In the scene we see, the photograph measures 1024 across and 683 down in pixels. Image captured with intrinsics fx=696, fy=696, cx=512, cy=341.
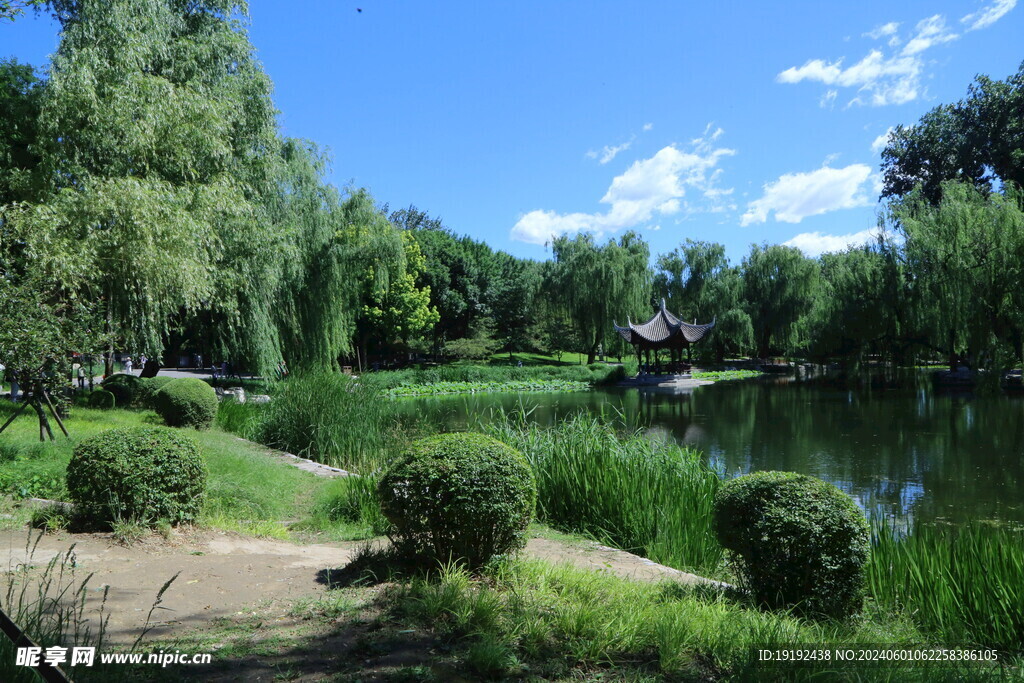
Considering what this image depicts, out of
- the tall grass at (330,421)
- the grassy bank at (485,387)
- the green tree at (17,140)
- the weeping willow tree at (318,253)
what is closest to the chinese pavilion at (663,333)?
the grassy bank at (485,387)

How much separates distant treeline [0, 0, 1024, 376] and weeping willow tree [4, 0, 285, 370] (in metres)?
0.04

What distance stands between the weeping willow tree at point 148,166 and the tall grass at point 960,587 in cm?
1027

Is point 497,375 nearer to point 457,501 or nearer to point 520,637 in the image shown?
point 457,501

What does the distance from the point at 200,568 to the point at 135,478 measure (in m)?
1.19

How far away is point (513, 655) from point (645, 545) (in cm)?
354

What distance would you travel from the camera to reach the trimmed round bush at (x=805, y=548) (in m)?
4.14

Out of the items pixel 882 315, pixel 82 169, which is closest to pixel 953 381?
pixel 882 315

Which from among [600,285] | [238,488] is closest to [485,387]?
[600,285]

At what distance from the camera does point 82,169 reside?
1266cm

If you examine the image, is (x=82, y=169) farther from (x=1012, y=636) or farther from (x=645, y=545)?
(x=1012, y=636)

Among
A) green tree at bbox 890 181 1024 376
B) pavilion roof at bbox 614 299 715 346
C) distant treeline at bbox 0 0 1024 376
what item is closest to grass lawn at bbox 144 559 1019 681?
distant treeline at bbox 0 0 1024 376

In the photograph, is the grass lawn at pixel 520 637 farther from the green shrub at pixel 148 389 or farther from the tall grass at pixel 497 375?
the tall grass at pixel 497 375

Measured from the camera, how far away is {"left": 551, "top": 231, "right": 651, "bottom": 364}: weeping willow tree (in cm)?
3909

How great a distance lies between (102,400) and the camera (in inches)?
566
